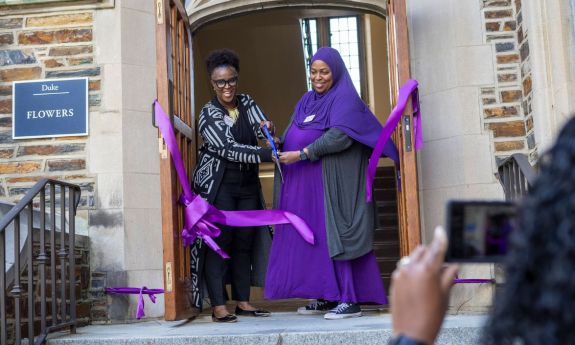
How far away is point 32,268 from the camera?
3.95 metres

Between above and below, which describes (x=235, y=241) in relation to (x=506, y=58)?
below

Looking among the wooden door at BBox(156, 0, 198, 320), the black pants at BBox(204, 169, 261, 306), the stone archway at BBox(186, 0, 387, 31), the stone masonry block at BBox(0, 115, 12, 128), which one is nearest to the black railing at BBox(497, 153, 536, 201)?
the black pants at BBox(204, 169, 261, 306)

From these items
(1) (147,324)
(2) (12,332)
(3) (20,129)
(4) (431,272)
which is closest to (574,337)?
(4) (431,272)

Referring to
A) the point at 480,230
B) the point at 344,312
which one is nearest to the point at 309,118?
the point at 344,312

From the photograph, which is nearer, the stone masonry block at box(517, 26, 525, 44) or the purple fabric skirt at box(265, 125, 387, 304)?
the purple fabric skirt at box(265, 125, 387, 304)

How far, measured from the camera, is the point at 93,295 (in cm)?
518

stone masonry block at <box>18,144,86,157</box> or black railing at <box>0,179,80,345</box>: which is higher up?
stone masonry block at <box>18,144,86,157</box>

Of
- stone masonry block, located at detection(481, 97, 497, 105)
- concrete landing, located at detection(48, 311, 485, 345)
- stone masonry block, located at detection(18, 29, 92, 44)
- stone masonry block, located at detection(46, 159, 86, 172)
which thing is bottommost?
concrete landing, located at detection(48, 311, 485, 345)

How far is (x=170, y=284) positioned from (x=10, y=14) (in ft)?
7.52

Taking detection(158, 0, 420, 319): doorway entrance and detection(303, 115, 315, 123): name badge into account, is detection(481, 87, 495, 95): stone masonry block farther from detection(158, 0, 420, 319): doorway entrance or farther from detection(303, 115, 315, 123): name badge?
detection(303, 115, 315, 123): name badge

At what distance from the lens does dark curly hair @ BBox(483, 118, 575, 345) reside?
78 cm

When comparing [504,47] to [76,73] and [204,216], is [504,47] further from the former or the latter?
[76,73]

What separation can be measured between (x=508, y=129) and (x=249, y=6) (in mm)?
2122

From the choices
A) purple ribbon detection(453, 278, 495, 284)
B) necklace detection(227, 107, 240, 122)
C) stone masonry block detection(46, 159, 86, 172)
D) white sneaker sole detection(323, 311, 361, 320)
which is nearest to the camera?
white sneaker sole detection(323, 311, 361, 320)
